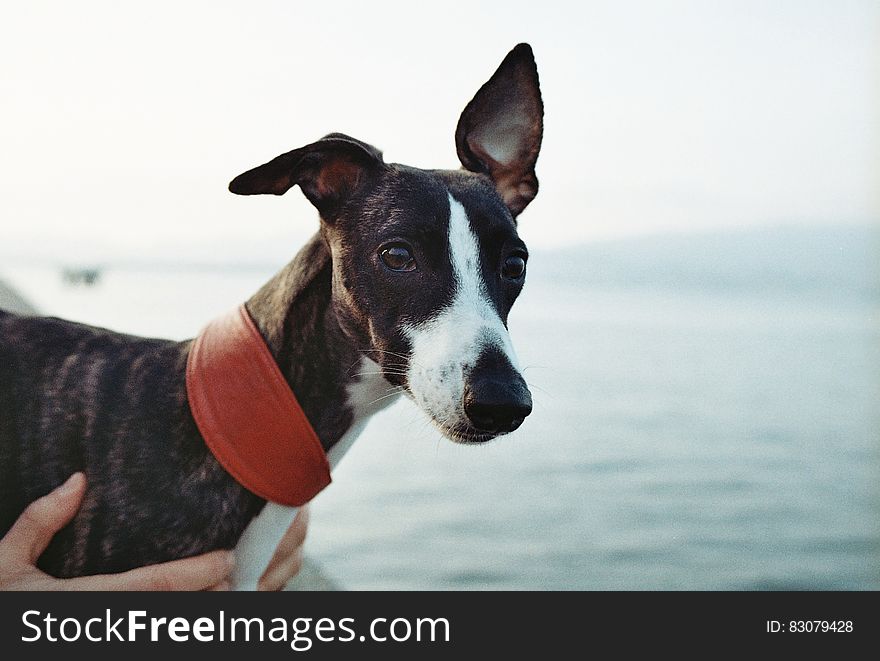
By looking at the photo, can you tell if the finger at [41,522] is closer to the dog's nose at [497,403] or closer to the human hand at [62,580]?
the human hand at [62,580]

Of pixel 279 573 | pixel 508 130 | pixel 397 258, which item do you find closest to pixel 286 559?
pixel 279 573

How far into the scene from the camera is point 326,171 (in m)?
1.79

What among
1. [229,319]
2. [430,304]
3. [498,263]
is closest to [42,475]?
[229,319]

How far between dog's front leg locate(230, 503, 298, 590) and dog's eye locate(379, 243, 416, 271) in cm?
51

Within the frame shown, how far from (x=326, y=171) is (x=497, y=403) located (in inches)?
24.3

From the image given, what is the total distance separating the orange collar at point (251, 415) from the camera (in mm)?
1690

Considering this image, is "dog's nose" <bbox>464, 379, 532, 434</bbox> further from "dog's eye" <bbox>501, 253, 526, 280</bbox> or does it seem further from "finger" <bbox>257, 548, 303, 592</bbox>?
"finger" <bbox>257, 548, 303, 592</bbox>

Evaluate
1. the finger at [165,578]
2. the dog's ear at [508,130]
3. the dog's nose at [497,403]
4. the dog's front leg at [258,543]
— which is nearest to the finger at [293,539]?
the dog's front leg at [258,543]

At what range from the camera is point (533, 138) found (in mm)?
1948

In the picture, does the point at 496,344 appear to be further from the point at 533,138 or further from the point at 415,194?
the point at 533,138

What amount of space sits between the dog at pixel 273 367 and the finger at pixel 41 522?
0.03 m

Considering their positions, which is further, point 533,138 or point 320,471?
point 533,138
